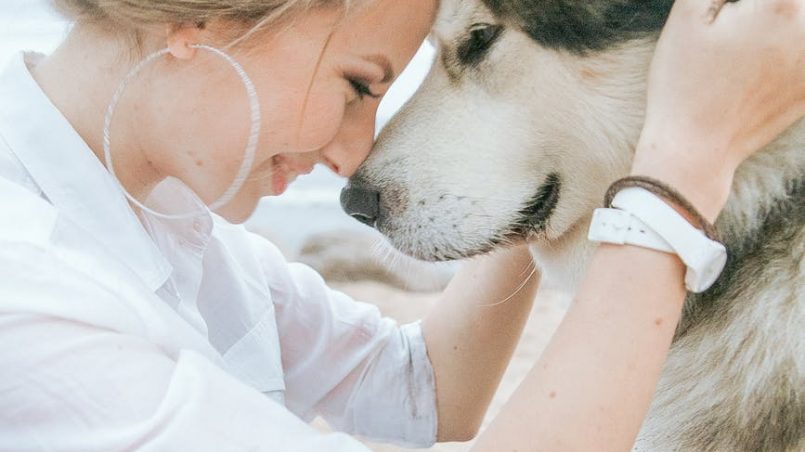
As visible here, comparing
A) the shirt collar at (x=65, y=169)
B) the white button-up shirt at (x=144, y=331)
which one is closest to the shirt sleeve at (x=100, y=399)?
the white button-up shirt at (x=144, y=331)

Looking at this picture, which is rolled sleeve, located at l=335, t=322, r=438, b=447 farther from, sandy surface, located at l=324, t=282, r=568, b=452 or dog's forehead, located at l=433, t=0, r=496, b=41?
sandy surface, located at l=324, t=282, r=568, b=452

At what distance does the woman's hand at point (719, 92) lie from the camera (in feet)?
3.95

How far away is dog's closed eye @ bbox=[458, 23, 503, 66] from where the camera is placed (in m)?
1.56

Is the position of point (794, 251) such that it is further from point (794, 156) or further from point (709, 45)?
point (709, 45)

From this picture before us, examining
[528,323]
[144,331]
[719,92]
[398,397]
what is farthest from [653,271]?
[528,323]

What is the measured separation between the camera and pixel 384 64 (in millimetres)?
1453

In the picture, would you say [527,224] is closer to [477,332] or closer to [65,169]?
[477,332]

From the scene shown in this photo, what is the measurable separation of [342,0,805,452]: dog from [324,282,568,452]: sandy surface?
1802 millimetres

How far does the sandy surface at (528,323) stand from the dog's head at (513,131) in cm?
181

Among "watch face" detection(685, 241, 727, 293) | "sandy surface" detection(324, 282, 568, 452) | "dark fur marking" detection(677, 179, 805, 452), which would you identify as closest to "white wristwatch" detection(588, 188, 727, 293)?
"watch face" detection(685, 241, 727, 293)

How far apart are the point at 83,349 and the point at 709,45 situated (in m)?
0.81

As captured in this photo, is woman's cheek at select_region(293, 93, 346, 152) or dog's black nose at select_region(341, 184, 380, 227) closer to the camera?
woman's cheek at select_region(293, 93, 346, 152)

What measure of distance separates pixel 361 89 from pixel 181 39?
29 centimetres

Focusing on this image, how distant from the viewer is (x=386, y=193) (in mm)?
1575
